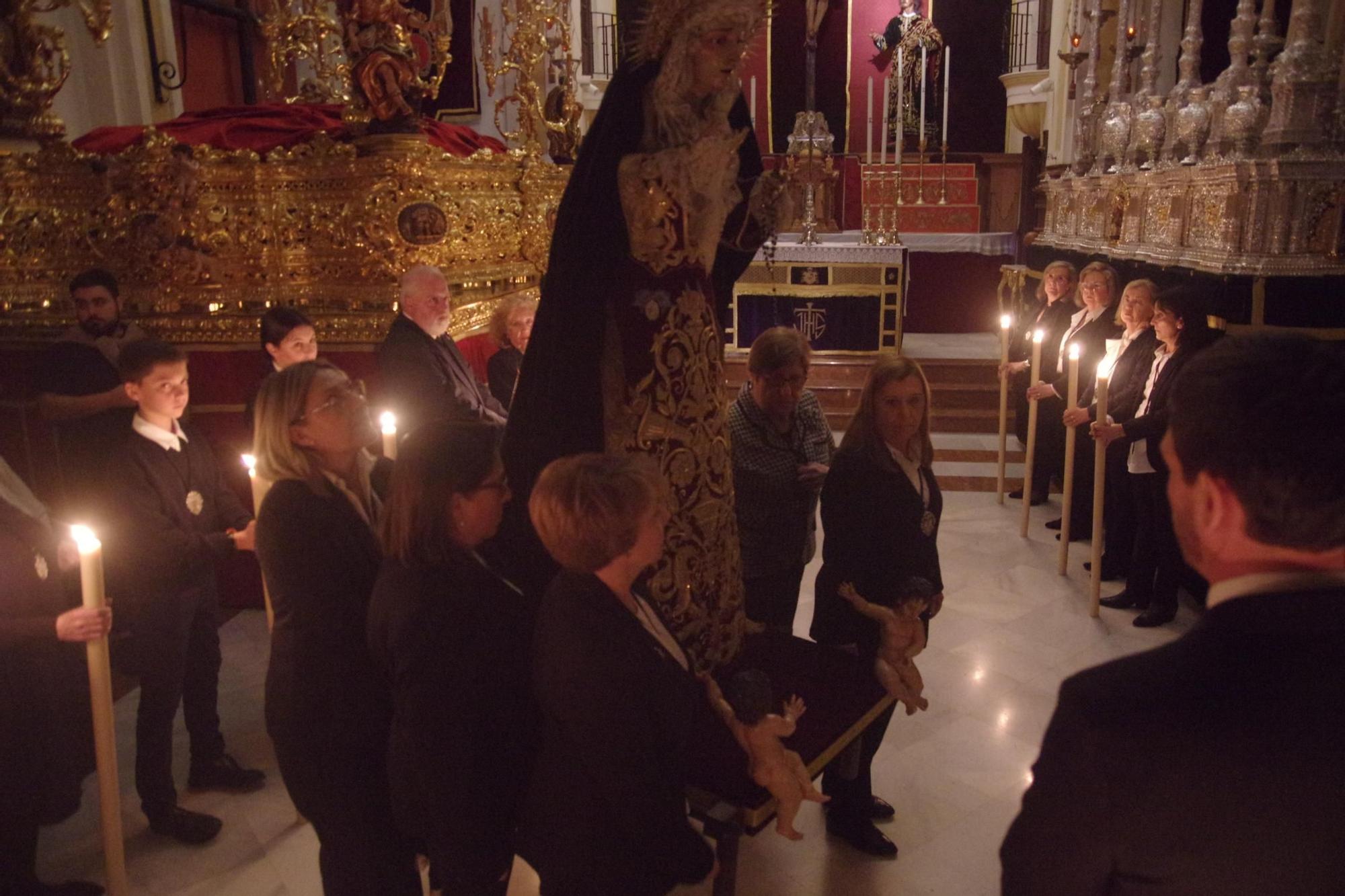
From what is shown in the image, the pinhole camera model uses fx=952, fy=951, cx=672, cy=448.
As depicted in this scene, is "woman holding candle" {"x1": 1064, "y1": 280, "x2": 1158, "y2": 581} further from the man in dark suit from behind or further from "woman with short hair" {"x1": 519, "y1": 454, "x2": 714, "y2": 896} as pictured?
the man in dark suit from behind

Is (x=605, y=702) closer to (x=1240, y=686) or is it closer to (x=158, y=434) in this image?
(x=1240, y=686)

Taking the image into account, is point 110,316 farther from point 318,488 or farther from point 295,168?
point 318,488

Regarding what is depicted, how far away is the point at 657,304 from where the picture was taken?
85.4 inches

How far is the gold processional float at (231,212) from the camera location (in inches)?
180

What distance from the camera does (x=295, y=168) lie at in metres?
4.62

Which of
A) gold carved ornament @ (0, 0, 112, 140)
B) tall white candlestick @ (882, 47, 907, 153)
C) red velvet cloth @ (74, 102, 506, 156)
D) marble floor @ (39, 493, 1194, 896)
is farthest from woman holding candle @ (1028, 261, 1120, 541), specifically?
gold carved ornament @ (0, 0, 112, 140)

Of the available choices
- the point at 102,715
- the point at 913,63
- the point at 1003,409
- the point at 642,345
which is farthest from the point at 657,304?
the point at 913,63

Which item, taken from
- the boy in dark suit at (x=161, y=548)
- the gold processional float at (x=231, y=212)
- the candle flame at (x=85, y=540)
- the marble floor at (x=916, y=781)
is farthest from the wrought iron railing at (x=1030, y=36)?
the candle flame at (x=85, y=540)

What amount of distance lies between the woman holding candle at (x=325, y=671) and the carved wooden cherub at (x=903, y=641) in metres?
1.22

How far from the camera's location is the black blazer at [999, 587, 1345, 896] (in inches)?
36.5

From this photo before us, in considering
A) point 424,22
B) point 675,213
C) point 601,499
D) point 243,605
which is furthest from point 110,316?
point 601,499

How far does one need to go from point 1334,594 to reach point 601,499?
1.10 meters

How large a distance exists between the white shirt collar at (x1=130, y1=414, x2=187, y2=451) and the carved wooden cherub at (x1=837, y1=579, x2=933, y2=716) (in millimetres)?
2107

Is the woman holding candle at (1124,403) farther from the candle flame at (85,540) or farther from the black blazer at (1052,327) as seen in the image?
the candle flame at (85,540)
